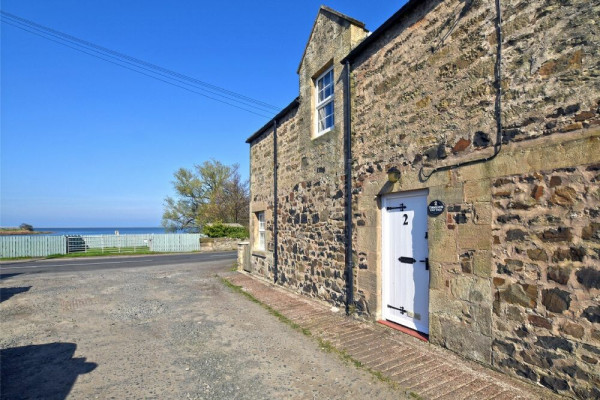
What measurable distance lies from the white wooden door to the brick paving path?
0.35 meters

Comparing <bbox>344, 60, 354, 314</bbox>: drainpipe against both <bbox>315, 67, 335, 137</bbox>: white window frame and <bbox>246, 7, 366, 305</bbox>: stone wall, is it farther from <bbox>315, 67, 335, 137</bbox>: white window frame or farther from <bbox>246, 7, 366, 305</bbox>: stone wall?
<bbox>315, 67, 335, 137</bbox>: white window frame

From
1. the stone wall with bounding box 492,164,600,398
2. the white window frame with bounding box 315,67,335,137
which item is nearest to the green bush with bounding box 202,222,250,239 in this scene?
the white window frame with bounding box 315,67,335,137

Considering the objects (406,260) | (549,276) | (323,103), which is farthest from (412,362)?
(323,103)

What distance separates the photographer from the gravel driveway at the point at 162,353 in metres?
3.59

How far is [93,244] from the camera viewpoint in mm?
24688

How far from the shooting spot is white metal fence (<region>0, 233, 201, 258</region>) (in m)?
22.0

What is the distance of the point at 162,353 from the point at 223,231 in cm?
2268

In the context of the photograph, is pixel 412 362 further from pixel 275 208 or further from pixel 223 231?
pixel 223 231

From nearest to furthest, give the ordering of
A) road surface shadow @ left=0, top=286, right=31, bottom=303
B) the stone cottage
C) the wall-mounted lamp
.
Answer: the stone cottage → the wall-mounted lamp → road surface shadow @ left=0, top=286, right=31, bottom=303

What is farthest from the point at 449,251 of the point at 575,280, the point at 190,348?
the point at 190,348

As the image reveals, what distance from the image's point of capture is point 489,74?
13.1 feet

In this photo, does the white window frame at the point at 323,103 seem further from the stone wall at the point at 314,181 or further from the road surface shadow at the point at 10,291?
the road surface shadow at the point at 10,291

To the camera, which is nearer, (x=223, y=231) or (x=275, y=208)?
(x=275, y=208)

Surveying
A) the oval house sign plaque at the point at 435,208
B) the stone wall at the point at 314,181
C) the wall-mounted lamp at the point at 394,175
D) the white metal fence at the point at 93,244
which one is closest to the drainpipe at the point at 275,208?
the stone wall at the point at 314,181
